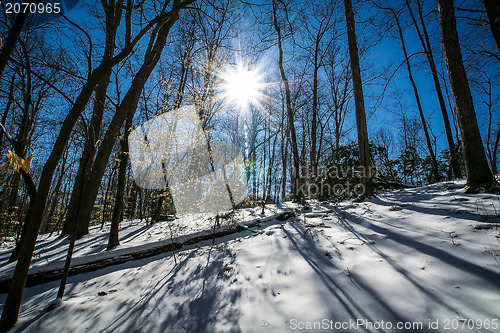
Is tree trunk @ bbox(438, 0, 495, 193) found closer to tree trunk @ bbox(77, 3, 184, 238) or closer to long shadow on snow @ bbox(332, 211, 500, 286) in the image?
long shadow on snow @ bbox(332, 211, 500, 286)

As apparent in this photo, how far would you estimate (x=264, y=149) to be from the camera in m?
19.8

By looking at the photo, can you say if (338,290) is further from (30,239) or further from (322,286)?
(30,239)

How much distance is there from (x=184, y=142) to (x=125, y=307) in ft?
15.8

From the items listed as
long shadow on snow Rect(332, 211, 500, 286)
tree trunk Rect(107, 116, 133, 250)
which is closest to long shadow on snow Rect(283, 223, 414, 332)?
long shadow on snow Rect(332, 211, 500, 286)

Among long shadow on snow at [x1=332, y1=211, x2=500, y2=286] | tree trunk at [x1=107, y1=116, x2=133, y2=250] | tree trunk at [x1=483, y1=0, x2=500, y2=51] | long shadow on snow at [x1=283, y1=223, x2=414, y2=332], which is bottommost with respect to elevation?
long shadow on snow at [x1=283, y1=223, x2=414, y2=332]

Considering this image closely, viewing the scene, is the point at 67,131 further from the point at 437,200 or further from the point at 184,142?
the point at 437,200

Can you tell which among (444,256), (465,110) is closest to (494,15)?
(465,110)

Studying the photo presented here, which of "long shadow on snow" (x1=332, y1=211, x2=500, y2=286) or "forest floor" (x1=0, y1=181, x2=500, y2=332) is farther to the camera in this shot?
"long shadow on snow" (x1=332, y1=211, x2=500, y2=286)

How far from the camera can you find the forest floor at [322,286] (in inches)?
54.9

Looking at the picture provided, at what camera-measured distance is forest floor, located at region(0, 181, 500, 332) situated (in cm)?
139

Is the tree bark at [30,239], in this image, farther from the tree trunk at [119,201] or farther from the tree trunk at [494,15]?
the tree trunk at [494,15]

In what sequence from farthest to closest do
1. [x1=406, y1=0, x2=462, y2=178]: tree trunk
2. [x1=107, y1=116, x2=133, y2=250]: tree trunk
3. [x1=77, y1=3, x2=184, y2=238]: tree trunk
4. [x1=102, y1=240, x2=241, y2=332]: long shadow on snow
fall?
[x1=406, y1=0, x2=462, y2=178]: tree trunk → [x1=77, y1=3, x2=184, y2=238]: tree trunk → [x1=107, y1=116, x2=133, y2=250]: tree trunk → [x1=102, y1=240, x2=241, y2=332]: long shadow on snow

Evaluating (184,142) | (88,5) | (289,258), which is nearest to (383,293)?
(289,258)

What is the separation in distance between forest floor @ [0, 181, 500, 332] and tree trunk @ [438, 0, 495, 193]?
1.76ft
